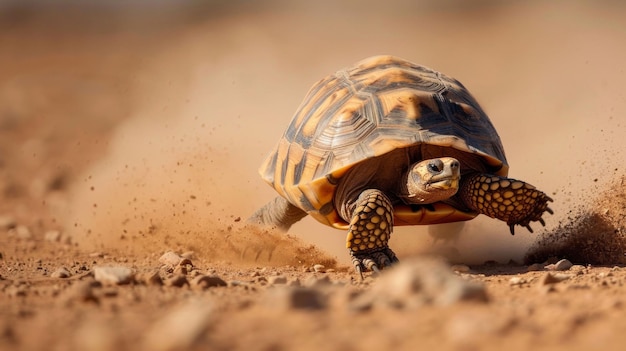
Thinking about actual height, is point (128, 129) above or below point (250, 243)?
above

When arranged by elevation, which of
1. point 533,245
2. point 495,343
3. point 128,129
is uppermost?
point 128,129

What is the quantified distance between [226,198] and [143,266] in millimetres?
3408

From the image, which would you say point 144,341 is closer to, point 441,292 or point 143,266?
point 441,292

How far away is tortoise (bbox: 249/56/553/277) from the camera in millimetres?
6074

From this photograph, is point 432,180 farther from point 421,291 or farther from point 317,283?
point 421,291

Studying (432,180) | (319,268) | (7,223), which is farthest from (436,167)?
(7,223)

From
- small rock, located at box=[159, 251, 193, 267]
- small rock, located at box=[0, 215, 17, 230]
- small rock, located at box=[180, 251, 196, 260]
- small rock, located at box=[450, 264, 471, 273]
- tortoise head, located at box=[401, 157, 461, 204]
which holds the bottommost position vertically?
small rock, located at box=[450, 264, 471, 273]

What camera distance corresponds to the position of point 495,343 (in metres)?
2.58

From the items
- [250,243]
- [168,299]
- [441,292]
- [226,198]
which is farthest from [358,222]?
[226,198]

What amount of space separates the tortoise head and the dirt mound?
53.2 inches

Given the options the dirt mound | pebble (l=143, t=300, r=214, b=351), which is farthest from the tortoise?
pebble (l=143, t=300, r=214, b=351)

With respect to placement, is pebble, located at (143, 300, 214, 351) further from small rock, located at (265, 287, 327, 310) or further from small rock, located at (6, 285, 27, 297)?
small rock, located at (6, 285, 27, 297)

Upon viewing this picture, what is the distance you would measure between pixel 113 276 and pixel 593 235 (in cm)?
445

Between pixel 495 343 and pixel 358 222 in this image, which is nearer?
pixel 495 343
